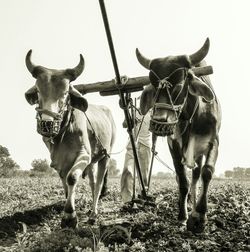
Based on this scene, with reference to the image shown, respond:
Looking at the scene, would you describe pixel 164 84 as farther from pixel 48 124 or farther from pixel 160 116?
pixel 48 124

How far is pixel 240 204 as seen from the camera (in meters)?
8.20

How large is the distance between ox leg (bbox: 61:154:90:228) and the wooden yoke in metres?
1.34

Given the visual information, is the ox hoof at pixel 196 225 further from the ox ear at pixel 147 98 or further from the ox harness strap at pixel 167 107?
the ox ear at pixel 147 98

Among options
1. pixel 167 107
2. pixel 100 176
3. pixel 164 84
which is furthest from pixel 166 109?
pixel 100 176

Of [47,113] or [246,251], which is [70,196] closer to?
[47,113]

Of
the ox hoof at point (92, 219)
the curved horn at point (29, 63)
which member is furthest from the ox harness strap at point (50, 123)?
the ox hoof at point (92, 219)

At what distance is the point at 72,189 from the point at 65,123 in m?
1.12

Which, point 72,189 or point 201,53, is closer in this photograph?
point 201,53

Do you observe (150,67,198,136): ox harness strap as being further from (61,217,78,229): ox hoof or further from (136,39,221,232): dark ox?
(61,217,78,229): ox hoof

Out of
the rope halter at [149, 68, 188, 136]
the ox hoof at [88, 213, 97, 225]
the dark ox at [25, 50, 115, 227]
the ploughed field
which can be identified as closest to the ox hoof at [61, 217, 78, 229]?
the dark ox at [25, 50, 115, 227]

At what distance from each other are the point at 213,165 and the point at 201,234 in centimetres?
107

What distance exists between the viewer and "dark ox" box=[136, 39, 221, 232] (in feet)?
20.4

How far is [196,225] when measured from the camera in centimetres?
646

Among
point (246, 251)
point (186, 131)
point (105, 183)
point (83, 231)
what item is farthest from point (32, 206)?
point (246, 251)
